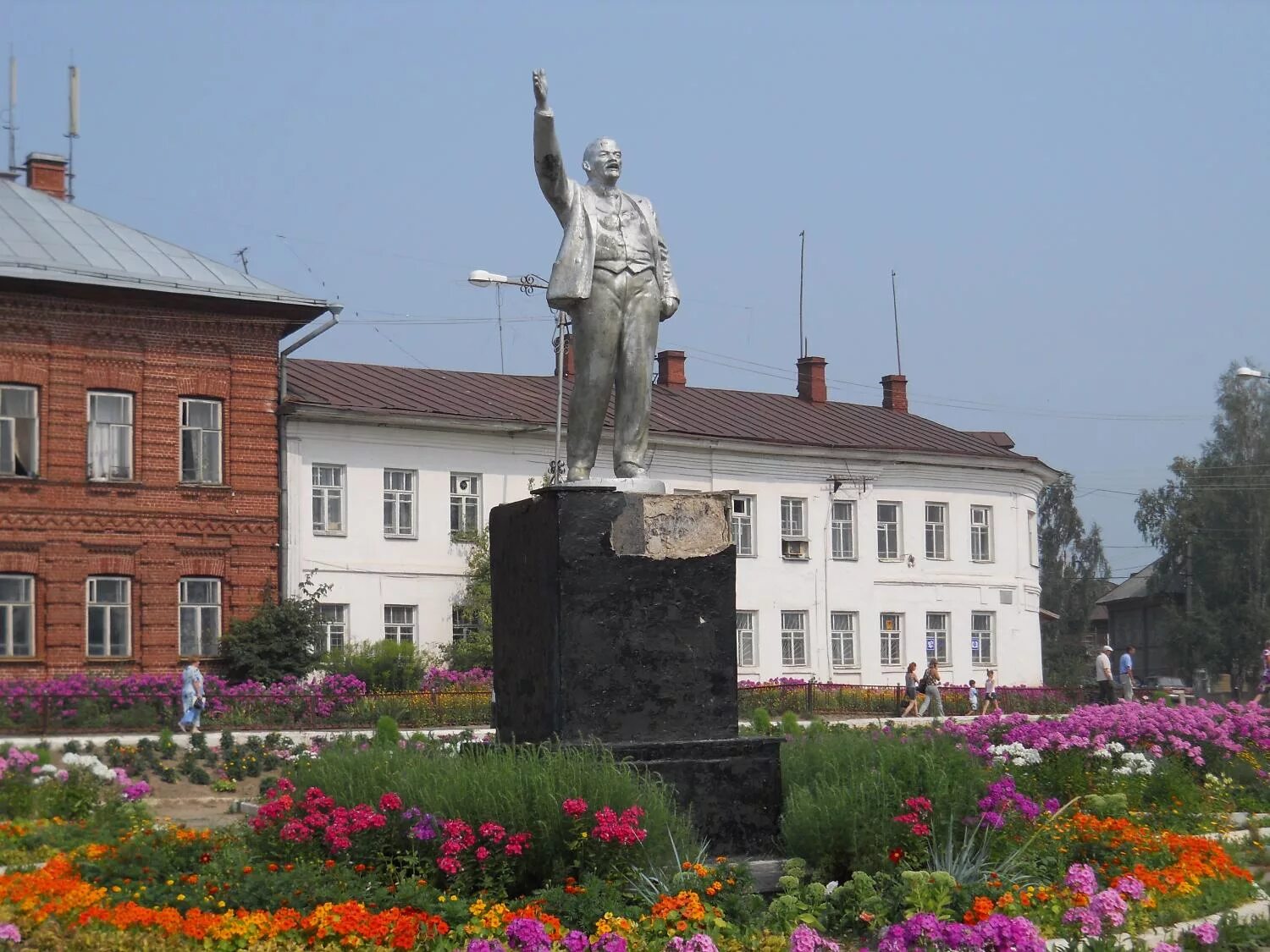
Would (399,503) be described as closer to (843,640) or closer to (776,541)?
(776,541)

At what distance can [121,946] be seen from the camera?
693 cm

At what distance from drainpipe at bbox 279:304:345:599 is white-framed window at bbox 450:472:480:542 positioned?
390cm

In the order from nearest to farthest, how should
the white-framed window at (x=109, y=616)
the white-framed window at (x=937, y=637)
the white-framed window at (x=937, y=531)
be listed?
the white-framed window at (x=109, y=616) → the white-framed window at (x=937, y=637) → the white-framed window at (x=937, y=531)

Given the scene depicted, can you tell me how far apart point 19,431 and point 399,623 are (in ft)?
27.1

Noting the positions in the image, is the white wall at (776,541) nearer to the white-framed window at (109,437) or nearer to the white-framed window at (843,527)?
the white-framed window at (843,527)

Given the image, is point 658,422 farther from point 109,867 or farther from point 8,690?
point 109,867

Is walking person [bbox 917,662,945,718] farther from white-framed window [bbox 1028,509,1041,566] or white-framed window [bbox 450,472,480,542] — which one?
white-framed window [bbox 1028,509,1041,566]

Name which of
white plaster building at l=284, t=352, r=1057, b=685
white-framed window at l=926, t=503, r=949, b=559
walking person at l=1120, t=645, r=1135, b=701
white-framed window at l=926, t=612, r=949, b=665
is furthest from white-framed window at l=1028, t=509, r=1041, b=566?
walking person at l=1120, t=645, r=1135, b=701

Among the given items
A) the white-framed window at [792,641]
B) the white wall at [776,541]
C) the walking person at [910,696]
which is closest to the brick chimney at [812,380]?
the white wall at [776,541]

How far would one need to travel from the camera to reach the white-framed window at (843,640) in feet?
130

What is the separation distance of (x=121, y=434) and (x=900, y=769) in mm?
24263

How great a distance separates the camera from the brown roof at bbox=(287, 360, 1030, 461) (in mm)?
34719

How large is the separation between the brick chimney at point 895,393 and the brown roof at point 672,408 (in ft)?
2.42

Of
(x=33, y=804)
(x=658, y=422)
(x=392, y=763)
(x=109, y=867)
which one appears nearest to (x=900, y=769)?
(x=392, y=763)
